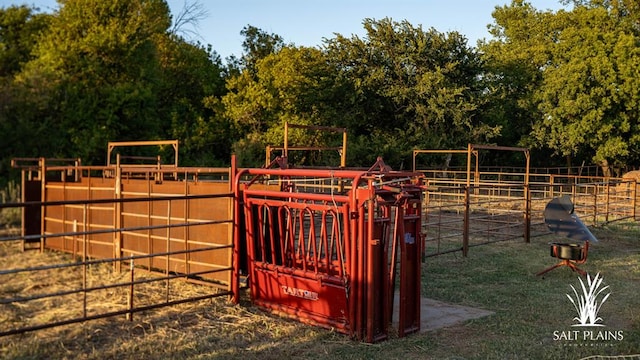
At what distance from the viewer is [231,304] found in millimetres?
6703

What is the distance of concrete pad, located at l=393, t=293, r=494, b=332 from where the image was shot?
20.4ft

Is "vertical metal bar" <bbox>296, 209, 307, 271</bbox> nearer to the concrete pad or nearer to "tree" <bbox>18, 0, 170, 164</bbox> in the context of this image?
the concrete pad

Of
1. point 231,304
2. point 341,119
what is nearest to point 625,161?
point 341,119

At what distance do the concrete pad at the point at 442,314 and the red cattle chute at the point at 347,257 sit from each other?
0.39 metres

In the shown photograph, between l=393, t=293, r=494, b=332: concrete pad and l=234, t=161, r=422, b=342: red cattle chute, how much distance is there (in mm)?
394

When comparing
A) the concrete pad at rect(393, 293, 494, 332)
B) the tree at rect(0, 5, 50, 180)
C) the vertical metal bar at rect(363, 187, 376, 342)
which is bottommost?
the concrete pad at rect(393, 293, 494, 332)

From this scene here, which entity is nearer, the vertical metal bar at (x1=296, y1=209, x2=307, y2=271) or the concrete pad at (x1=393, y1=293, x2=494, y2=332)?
the vertical metal bar at (x1=296, y1=209, x2=307, y2=271)

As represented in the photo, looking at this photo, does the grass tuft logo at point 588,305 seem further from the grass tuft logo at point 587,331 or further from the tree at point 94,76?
the tree at point 94,76

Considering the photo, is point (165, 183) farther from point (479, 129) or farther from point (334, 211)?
point (479, 129)

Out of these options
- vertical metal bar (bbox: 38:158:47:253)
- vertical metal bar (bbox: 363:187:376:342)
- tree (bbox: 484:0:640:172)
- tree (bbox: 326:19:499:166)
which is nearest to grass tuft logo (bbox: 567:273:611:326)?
vertical metal bar (bbox: 363:187:376:342)

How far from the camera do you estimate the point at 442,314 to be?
6617 mm

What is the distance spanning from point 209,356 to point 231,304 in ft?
5.62

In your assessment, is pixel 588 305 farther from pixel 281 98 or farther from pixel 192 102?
pixel 192 102

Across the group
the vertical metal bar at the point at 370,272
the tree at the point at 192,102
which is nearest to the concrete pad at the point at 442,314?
the vertical metal bar at the point at 370,272
